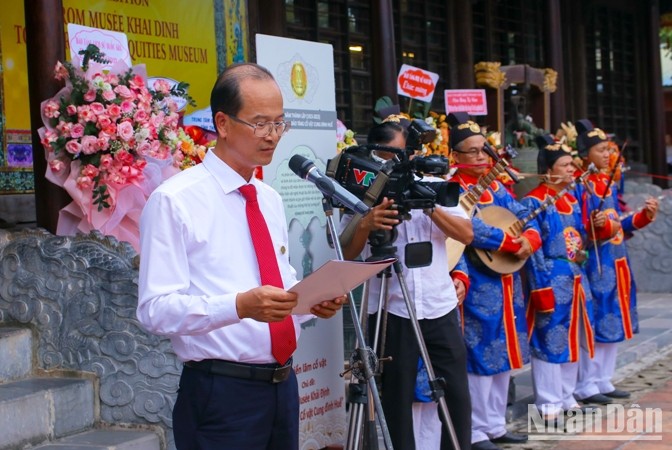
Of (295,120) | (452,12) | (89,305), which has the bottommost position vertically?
(89,305)

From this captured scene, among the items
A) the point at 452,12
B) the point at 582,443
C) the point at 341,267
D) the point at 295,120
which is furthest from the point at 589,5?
the point at 341,267

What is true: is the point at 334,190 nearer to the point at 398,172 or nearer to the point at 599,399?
the point at 398,172

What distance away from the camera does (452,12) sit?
9820 mm

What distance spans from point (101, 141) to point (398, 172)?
140cm

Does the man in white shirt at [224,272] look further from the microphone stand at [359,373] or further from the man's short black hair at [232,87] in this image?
the microphone stand at [359,373]

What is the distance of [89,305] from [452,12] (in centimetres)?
624

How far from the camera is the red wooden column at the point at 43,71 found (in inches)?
186

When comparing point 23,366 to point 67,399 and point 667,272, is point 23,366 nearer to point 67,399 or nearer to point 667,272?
point 67,399

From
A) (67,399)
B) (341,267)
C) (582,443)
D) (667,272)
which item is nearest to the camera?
(341,267)

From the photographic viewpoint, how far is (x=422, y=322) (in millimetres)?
4477

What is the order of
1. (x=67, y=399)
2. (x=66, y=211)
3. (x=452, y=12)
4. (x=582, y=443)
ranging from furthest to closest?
(x=452, y=12), (x=582, y=443), (x=66, y=211), (x=67, y=399)

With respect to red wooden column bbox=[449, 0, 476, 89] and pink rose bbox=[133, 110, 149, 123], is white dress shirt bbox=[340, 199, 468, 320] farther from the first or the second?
red wooden column bbox=[449, 0, 476, 89]

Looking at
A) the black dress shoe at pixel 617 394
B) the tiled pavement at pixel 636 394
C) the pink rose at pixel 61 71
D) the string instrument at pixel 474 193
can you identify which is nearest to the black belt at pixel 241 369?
the pink rose at pixel 61 71

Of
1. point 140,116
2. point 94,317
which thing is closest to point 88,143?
point 140,116
